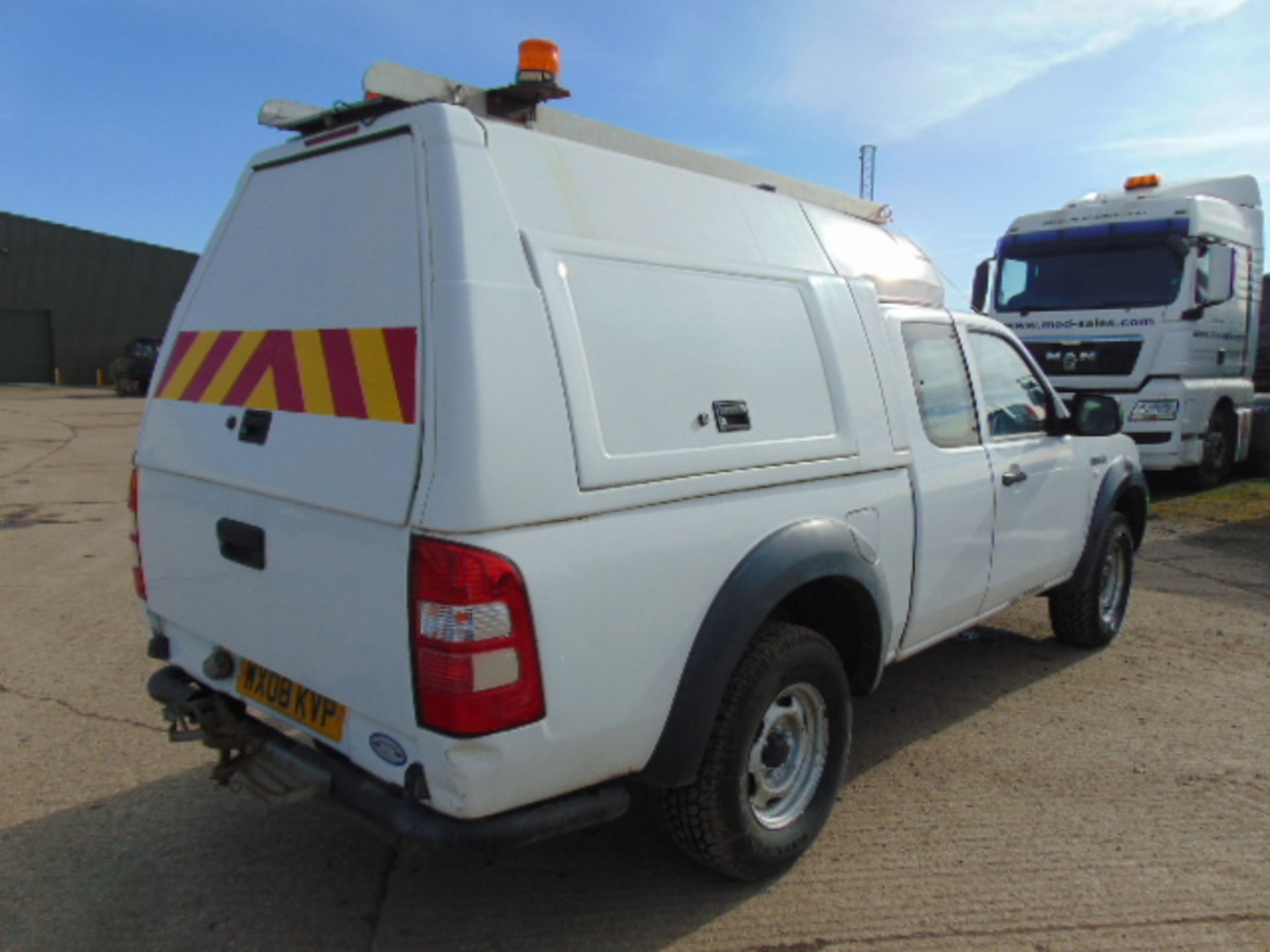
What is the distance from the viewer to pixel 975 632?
5.71m

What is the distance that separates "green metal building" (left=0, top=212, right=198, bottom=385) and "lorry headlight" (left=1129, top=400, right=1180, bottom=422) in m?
35.3

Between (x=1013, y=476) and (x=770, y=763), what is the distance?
1.81 meters

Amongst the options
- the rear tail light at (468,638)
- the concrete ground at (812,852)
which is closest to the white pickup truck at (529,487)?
the rear tail light at (468,638)

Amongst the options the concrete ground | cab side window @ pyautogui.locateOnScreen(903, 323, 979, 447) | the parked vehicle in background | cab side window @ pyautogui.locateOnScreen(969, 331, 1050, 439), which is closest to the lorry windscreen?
the concrete ground

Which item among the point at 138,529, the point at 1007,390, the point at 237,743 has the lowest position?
the point at 237,743

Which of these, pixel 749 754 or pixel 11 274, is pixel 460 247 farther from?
pixel 11 274

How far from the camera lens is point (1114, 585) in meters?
5.49

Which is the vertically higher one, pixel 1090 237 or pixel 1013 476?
pixel 1090 237

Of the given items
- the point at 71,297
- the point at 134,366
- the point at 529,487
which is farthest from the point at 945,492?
the point at 71,297

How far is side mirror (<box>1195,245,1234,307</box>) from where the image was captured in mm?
9727

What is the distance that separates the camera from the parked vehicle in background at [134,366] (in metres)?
28.4

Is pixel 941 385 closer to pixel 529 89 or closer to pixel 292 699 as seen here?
pixel 529 89

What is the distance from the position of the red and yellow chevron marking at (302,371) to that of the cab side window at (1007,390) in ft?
8.91

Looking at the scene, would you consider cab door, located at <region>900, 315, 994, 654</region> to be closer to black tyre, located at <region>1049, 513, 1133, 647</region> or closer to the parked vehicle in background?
black tyre, located at <region>1049, 513, 1133, 647</region>
